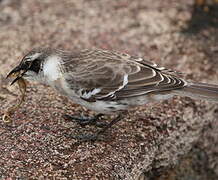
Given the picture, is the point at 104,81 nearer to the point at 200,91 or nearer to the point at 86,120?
the point at 86,120

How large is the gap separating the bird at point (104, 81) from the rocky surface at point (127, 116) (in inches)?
15.3

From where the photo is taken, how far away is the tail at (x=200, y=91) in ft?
16.2

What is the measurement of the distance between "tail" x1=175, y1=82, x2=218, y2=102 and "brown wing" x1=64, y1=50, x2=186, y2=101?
81 millimetres

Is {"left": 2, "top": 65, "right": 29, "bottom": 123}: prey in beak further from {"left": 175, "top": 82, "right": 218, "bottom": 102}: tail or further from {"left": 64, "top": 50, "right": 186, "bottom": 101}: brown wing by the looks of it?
{"left": 175, "top": 82, "right": 218, "bottom": 102}: tail

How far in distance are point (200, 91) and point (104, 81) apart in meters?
1.03

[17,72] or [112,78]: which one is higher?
[17,72]

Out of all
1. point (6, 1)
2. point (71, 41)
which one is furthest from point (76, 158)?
point (6, 1)

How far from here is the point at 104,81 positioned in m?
4.92

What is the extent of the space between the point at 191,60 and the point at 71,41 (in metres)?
1.79

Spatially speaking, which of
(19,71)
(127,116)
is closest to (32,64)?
(19,71)

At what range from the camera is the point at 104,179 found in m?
4.56

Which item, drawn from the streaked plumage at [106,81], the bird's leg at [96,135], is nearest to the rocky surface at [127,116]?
the bird's leg at [96,135]

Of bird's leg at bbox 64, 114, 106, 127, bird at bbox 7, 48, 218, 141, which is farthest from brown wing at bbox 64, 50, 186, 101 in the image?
bird's leg at bbox 64, 114, 106, 127

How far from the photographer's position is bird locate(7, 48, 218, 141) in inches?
192
